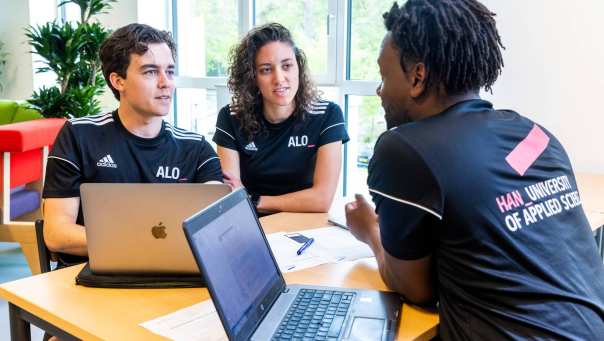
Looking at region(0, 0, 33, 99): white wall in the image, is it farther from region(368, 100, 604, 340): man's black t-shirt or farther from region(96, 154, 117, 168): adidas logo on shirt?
region(368, 100, 604, 340): man's black t-shirt

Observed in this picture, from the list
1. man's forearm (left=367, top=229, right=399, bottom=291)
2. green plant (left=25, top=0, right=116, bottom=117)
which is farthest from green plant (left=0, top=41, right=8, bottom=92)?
man's forearm (left=367, top=229, right=399, bottom=291)

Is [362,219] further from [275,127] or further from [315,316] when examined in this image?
[275,127]

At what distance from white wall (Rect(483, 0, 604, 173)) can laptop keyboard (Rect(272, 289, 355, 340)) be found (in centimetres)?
190

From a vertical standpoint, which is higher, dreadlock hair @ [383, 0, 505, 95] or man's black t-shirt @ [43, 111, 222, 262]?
dreadlock hair @ [383, 0, 505, 95]

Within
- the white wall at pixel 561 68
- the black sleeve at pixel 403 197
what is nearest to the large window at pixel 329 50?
the white wall at pixel 561 68

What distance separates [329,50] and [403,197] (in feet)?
9.33

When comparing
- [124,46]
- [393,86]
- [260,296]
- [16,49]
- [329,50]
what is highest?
[16,49]

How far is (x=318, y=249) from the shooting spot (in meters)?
1.56

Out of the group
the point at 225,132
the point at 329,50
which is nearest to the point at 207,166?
the point at 225,132

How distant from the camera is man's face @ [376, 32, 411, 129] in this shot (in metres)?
1.19

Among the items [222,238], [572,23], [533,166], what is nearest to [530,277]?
[533,166]

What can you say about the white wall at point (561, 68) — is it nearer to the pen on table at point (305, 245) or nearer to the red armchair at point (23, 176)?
the pen on table at point (305, 245)

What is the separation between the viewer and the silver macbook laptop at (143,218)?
1251mm

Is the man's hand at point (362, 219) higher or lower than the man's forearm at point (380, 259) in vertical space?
higher
